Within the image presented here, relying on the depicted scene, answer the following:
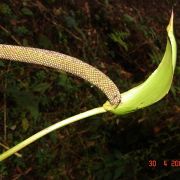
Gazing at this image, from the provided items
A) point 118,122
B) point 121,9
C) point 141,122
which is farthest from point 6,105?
point 121,9

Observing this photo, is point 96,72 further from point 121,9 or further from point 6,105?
point 121,9
